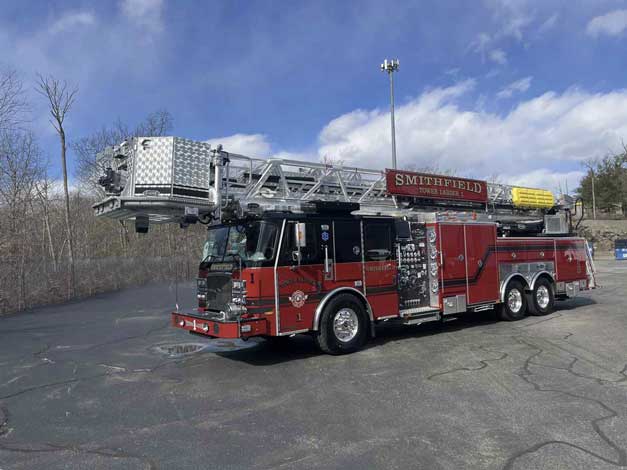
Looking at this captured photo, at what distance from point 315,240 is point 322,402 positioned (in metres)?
2.97

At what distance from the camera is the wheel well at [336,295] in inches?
309

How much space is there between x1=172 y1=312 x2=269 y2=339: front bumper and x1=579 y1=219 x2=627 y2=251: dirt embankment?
169 feet

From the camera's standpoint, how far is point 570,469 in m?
3.75

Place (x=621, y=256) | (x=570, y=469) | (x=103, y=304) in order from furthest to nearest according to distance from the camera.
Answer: (x=621, y=256), (x=103, y=304), (x=570, y=469)

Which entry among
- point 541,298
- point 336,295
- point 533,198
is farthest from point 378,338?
point 533,198

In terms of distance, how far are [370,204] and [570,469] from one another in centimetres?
629

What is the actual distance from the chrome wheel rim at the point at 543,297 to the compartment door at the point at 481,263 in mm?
1955

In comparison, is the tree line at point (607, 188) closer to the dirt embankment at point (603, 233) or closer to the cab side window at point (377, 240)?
the dirt embankment at point (603, 233)

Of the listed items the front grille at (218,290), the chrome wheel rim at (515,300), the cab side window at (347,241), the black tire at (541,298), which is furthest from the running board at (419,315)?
the black tire at (541,298)

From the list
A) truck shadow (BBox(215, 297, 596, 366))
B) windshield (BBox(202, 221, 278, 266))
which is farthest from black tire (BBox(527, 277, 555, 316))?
windshield (BBox(202, 221, 278, 266))

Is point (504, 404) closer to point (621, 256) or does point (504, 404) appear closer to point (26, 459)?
point (26, 459)

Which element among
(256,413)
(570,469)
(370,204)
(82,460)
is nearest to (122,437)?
(82,460)

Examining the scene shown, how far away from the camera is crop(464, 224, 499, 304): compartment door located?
10312mm

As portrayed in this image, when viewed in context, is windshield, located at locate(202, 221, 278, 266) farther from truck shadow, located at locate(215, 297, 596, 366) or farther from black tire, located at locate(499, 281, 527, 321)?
black tire, located at locate(499, 281, 527, 321)
